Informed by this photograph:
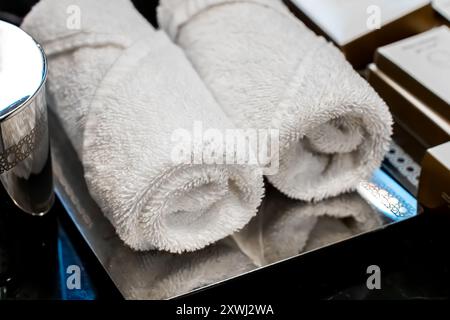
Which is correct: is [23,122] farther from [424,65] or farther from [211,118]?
[424,65]

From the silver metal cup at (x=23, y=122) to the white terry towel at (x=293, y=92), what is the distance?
0.15 metres

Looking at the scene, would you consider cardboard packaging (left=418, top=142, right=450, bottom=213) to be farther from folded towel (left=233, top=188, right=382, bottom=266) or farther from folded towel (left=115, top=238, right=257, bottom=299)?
folded towel (left=115, top=238, right=257, bottom=299)

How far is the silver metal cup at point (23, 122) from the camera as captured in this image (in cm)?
53

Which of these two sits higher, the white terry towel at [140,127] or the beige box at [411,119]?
the white terry towel at [140,127]

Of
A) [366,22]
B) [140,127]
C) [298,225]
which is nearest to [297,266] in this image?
[298,225]

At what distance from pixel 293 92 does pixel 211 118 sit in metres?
0.07

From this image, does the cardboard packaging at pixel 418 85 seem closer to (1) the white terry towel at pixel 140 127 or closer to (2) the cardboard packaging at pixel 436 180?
(2) the cardboard packaging at pixel 436 180

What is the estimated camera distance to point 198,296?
56 cm

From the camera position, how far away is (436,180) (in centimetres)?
62

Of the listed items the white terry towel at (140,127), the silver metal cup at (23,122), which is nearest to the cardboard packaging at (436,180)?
the white terry towel at (140,127)

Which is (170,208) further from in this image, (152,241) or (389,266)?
(389,266)

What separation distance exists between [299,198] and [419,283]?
120 millimetres
